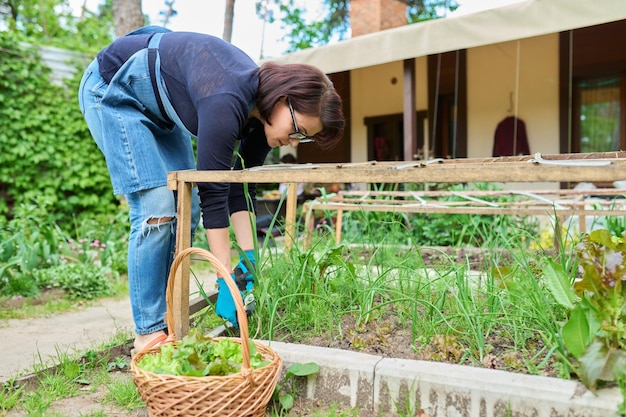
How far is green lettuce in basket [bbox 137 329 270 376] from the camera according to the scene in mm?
1286

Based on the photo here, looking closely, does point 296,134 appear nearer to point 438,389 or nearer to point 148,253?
point 148,253

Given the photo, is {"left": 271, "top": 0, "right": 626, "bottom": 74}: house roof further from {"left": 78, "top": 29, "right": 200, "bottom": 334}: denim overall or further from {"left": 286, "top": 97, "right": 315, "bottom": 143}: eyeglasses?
{"left": 78, "top": 29, "right": 200, "bottom": 334}: denim overall

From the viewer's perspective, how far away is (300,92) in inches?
63.3

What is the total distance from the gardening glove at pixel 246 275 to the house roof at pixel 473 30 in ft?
10.6

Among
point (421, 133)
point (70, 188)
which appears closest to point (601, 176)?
point (70, 188)

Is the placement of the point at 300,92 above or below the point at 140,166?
above

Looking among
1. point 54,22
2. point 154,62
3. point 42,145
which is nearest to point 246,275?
point 154,62

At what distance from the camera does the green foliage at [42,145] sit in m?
5.67

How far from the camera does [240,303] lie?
1.22m

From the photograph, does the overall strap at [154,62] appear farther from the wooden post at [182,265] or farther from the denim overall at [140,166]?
the wooden post at [182,265]

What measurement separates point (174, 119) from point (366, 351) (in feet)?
3.41

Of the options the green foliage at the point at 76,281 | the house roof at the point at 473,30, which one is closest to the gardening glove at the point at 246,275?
the green foliage at the point at 76,281

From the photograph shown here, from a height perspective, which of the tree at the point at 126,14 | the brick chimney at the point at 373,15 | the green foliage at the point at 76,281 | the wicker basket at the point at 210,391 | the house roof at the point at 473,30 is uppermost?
the brick chimney at the point at 373,15

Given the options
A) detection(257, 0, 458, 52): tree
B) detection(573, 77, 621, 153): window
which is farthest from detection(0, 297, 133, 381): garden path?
detection(257, 0, 458, 52): tree
